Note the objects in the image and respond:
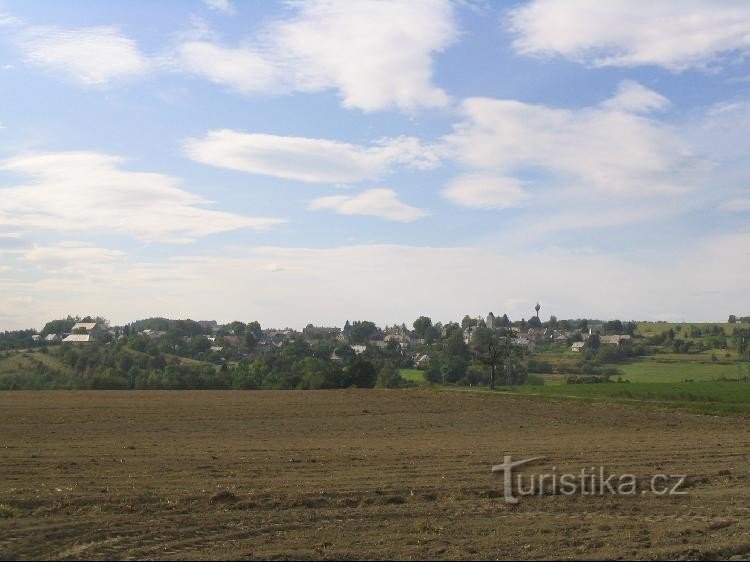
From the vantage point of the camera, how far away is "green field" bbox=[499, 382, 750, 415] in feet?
164

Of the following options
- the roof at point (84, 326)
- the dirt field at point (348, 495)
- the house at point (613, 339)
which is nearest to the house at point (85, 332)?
the roof at point (84, 326)

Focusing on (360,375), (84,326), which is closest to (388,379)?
(360,375)

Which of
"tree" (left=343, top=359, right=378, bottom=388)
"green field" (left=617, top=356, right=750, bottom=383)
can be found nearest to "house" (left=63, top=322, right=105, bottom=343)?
"tree" (left=343, top=359, right=378, bottom=388)

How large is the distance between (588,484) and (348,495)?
5.84 metres

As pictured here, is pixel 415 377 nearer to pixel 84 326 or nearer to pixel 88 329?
pixel 88 329

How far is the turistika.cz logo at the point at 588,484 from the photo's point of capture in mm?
16484

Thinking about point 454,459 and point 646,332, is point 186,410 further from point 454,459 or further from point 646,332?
point 646,332

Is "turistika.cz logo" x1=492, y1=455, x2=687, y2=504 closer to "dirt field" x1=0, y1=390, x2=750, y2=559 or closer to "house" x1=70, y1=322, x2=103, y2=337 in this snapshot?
"dirt field" x1=0, y1=390, x2=750, y2=559

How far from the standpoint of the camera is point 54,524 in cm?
1263

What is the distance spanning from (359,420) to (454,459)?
20.8 metres

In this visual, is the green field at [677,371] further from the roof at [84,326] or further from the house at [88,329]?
the roof at [84,326]

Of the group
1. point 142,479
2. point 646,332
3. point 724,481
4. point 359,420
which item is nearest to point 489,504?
point 724,481

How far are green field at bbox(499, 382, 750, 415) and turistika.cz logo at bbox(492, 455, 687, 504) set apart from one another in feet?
104

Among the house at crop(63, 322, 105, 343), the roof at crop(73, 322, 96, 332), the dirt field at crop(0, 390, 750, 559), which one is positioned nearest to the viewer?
the dirt field at crop(0, 390, 750, 559)
